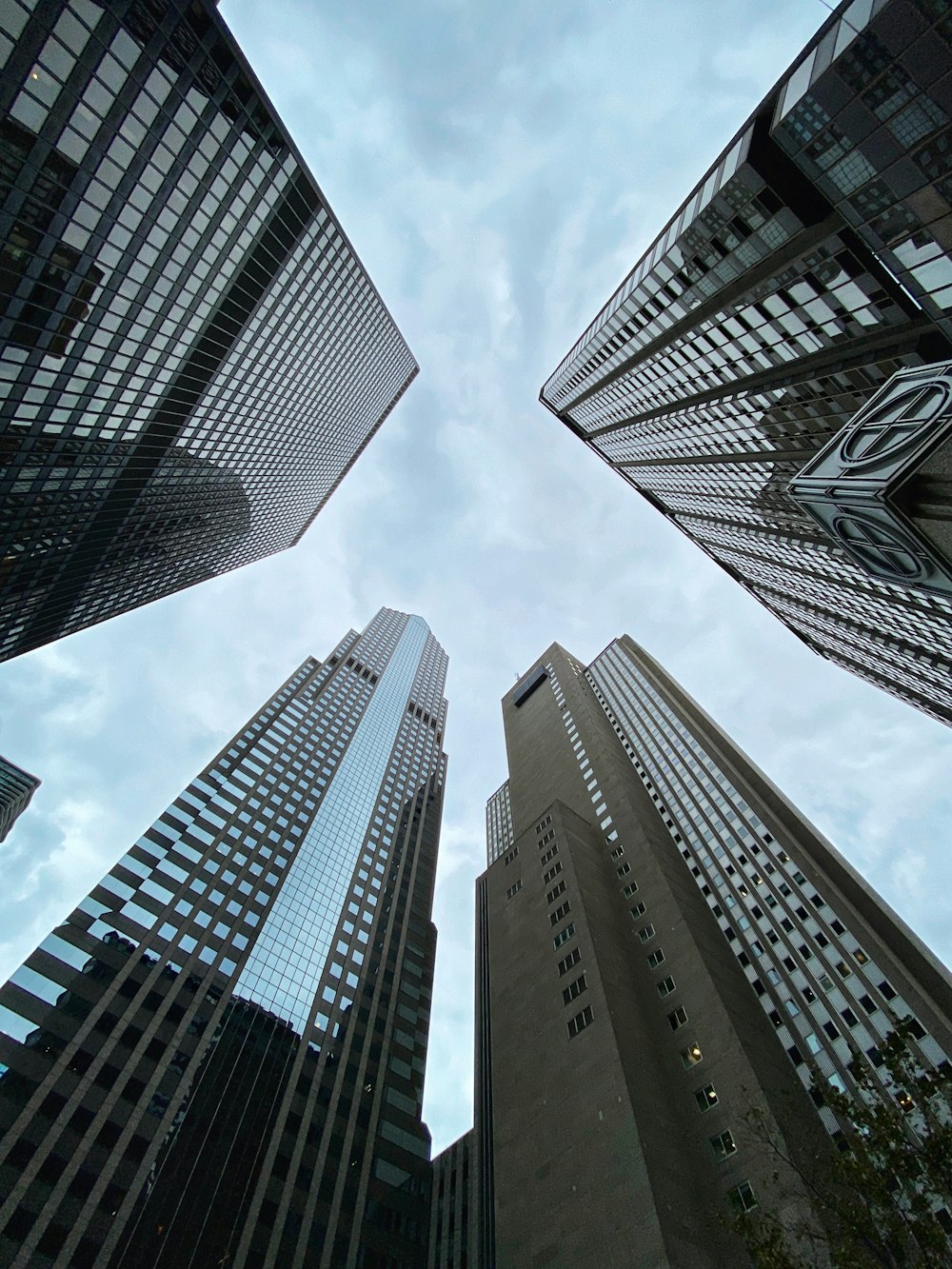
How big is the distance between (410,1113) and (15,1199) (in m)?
40.1

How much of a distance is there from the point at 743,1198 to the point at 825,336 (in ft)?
184

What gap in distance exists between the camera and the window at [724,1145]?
4347 centimetres

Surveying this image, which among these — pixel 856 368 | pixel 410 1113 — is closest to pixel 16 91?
pixel 856 368

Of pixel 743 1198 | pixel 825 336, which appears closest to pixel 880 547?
pixel 825 336

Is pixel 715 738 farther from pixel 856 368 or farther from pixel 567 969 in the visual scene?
pixel 856 368

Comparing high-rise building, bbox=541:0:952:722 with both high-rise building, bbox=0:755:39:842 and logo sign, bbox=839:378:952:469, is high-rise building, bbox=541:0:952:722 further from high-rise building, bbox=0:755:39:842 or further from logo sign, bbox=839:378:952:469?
high-rise building, bbox=0:755:39:842

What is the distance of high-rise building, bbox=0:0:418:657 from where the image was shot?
102 ft

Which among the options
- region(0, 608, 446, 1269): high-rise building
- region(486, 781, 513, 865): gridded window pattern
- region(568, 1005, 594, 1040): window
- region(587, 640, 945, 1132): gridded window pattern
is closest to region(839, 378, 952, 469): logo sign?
region(568, 1005, 594, 1040): window

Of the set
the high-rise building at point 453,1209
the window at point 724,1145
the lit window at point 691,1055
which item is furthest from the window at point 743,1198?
the high-rise building at point 453,1209

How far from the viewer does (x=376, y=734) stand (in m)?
131

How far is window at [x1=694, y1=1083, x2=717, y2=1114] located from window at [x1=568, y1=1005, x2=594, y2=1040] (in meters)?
9.40

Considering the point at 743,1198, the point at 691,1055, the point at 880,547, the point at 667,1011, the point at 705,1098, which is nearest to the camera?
the point at 880,547

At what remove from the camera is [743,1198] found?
134 feet

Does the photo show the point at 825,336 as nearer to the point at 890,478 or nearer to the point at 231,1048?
the point at 890,478
